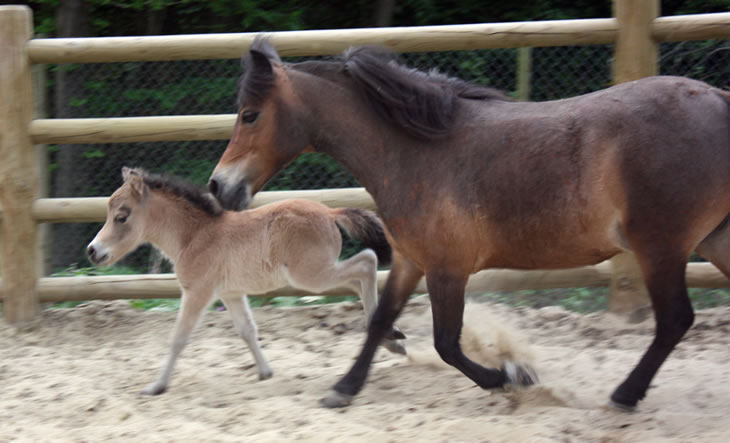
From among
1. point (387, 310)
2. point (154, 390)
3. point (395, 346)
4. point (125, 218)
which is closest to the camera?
point (387, 310)

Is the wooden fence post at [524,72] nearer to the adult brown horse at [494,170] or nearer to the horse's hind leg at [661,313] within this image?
the adult brown horse at [494,170]

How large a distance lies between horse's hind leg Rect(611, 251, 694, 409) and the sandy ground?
0.12 m

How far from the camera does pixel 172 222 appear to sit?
4910mm

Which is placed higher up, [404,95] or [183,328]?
[404,95]

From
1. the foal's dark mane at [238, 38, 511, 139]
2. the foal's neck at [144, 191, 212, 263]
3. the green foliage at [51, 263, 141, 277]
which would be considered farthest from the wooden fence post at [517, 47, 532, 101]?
the green foliage at [51, 263, 141, 277]

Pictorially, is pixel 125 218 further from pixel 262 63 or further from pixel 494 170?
pixel 494 170

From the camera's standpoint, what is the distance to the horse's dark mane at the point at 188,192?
4965mm

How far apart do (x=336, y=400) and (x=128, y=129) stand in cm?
257

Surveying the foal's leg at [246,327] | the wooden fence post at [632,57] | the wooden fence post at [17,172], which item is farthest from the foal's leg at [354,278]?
the wooden fence post at [17,172]

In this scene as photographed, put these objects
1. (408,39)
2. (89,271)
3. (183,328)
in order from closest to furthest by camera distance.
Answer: (183,328) → (408,39) → (89,271)

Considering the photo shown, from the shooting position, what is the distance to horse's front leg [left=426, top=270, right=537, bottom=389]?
396 centimetres

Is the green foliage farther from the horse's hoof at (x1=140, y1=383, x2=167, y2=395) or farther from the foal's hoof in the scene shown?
the foal's hoof

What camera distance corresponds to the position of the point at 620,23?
5.41 m

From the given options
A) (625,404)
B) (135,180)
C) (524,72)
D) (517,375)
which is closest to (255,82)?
(135,180)
